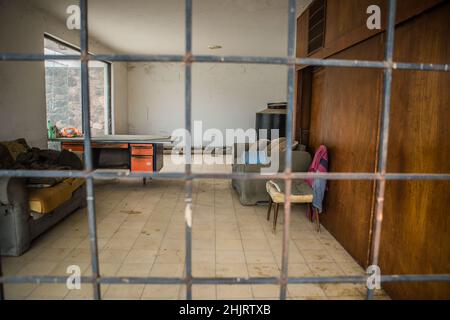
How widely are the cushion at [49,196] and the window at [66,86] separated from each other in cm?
249

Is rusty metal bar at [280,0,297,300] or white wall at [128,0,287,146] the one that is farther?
white wall at [128,0,287,146]

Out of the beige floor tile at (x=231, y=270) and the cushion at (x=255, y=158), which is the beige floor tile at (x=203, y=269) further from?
the cushion at (x=255, y=158)

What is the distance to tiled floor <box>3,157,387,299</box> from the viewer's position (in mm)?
Result: 2479

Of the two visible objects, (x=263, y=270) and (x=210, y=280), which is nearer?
(x=210, y=280)

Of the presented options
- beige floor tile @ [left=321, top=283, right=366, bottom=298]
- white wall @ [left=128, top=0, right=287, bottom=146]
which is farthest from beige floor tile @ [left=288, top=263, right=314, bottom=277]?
white wall @ [left=128, top=0, right=287, bottom=146]

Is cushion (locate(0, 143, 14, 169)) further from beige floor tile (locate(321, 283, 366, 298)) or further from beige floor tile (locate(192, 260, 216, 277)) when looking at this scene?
beige floor tile (locate(321, 283, 366, 298))

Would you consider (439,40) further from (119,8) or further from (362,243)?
(119,8)

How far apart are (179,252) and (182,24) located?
413 cm

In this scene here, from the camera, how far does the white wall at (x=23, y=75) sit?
4.15m

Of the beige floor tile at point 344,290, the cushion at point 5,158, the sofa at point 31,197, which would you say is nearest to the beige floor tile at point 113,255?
the sofa at point 31,197

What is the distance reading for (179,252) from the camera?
320 centimetres

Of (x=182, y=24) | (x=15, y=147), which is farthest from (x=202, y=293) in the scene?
(x=182, y=24)

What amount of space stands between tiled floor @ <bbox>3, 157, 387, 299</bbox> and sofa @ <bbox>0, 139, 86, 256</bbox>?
0.14 m

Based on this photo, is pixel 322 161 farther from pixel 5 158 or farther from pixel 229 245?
pixel 5 158
